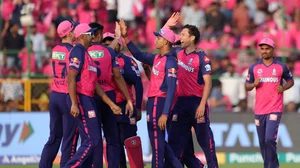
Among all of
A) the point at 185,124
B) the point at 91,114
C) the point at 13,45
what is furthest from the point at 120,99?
the point at 13,45

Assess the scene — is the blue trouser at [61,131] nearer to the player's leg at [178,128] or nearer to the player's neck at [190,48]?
the player's leg at [178,128]

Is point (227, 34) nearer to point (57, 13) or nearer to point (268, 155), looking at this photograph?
point (57, 13)

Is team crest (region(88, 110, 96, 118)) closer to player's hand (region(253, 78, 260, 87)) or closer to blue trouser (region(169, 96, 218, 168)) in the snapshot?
blue trouser (region(169, 96, 218, 168))

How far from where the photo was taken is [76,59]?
39.7 feet

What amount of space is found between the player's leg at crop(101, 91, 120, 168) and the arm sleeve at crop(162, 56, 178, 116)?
1060 millimetres

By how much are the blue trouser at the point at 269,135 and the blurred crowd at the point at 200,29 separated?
493cm

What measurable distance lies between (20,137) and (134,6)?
194 inches

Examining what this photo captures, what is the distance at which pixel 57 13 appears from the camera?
827 inches

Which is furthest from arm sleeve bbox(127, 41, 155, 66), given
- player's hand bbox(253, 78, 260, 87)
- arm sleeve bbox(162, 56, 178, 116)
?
player's hand bbox(253, 78, 260, 87)

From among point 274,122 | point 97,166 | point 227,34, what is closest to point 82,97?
point 97,166

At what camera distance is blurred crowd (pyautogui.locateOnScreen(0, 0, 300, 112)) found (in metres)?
19.6

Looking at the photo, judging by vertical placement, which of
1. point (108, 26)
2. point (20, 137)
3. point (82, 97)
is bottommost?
point (20, 137)

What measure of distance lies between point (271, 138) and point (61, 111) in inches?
146

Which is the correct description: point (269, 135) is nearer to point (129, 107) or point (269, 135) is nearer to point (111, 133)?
point (129, 107)
